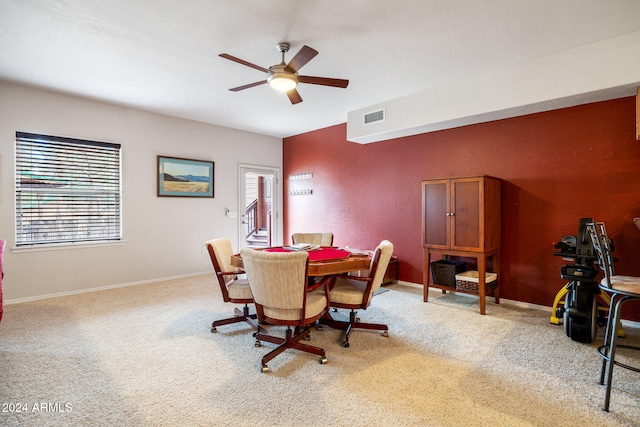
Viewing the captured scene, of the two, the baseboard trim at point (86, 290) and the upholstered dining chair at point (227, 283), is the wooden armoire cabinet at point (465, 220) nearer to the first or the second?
the upholstered dining chair at point (227, 283)

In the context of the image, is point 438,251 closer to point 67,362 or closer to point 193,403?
point 193,403

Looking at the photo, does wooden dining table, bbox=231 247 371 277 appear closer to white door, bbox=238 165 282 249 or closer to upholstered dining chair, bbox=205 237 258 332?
upholstered dining chair, bbox=205 237 258 332

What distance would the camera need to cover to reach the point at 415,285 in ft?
15.4

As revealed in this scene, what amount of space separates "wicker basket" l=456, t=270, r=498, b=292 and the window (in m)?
4.66

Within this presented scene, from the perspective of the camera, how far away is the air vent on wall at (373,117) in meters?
4.45

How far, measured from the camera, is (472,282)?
11.8 ft

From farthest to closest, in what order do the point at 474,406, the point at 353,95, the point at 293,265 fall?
the point at 353,95
the point at 293,265
the point at 474,406

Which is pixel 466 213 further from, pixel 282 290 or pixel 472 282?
pixel 282 290

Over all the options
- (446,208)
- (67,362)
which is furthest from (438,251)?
(67,362)

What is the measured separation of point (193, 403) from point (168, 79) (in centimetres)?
333

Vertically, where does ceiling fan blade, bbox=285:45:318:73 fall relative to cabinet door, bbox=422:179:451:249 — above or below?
above

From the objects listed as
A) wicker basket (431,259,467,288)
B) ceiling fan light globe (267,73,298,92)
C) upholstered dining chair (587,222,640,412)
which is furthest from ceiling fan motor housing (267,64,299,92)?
wicker basket (431,259,467,288)

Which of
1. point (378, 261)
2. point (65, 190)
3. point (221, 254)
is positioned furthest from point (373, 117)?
point (65, 190)

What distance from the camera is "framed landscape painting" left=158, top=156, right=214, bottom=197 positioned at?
5.02 m
